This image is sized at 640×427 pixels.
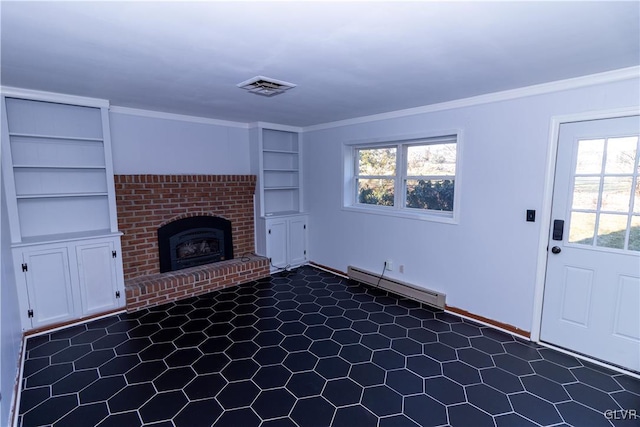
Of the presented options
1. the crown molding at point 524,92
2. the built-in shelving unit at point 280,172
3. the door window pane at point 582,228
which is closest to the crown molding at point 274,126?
the built-in shelving unit at point 280,172

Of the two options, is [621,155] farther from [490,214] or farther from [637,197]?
[490,214]

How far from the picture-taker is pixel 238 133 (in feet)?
15.8

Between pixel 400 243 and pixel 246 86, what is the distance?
2.55 metres

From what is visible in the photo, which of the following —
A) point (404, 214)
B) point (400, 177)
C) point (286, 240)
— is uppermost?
point (400, 177)

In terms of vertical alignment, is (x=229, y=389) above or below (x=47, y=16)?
below

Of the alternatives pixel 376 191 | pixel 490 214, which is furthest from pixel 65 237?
pixel 490 214

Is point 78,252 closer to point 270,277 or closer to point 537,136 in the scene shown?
point 270,277

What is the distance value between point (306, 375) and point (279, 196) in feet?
10.7

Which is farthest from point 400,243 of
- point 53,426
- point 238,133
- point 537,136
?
point 53,426

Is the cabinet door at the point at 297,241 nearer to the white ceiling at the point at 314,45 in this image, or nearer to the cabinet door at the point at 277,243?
the cabinet door at the point at 277,243

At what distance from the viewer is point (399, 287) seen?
3977 mm

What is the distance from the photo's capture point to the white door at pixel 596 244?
8.03 ft

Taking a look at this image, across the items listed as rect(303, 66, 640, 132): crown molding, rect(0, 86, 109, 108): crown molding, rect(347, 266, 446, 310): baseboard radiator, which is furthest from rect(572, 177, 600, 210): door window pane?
rect(0, 86, 109, 108): crown molding

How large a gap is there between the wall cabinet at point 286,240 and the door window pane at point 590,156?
3562 millimetres
